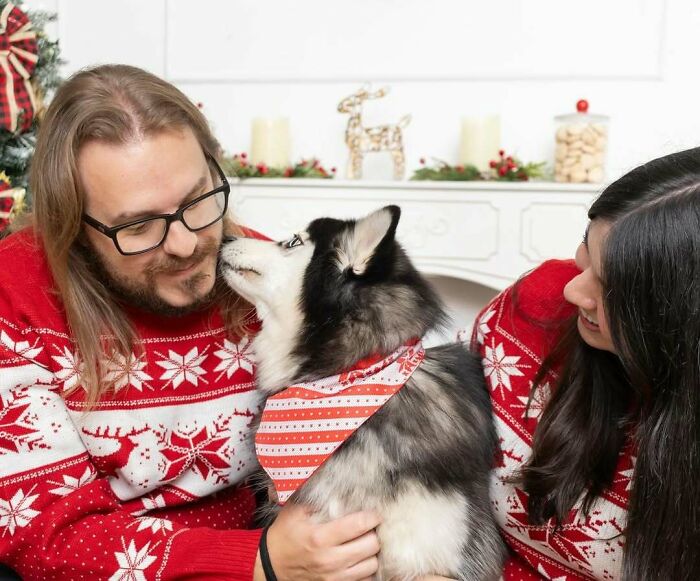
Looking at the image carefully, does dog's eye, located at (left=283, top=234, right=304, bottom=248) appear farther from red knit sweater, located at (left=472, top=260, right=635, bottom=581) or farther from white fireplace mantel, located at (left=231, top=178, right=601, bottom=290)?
white fireplace mantel, located at (left=231, top=178, right=601, bottom=290)

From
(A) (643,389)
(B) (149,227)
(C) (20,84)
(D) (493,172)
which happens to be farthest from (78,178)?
(D) (493,172)

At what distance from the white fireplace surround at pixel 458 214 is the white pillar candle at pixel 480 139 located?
0.67 feet

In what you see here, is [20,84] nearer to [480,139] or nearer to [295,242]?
[295,242]

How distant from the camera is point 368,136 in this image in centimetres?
333

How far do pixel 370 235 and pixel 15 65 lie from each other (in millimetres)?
1413

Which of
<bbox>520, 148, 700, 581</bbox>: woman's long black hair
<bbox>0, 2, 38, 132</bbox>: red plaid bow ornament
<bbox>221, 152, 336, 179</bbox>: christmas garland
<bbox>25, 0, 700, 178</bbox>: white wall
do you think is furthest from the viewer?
<bbox>221, 152, 336, 179</bbox>: christmas garland

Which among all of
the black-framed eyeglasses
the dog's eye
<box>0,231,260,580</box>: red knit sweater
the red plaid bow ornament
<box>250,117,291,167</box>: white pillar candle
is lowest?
<box>0,231,260,580</box>: red knit sweater

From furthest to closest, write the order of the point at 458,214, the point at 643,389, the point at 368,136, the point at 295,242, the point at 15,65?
the point at 368,136
the point at 458,214
the point at 15,65
the point at 295,242
the point at 643,389

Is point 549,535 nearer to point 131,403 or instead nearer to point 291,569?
point 291,569

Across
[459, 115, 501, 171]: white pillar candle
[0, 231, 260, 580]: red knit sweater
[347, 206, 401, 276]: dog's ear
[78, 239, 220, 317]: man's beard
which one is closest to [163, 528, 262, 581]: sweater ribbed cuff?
[0, 231, 260, 580]: red knit sweater

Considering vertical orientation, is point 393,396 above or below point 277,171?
below

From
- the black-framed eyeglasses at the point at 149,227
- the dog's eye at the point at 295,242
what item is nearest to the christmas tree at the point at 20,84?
the black-framed eyeglasses at the point at 149,227

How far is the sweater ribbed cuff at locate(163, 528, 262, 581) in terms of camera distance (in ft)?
4.11

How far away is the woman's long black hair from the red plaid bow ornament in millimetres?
1731
